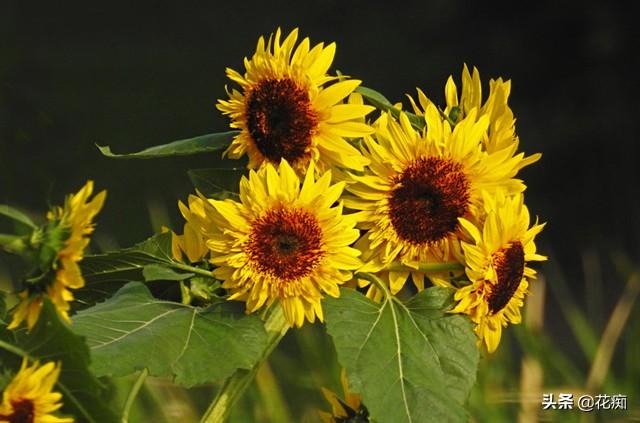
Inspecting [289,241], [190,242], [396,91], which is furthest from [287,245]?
[396,91]

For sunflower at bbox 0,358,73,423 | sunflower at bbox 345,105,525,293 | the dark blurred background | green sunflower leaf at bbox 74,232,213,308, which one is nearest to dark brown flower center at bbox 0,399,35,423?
sunflower at bbox 0,358,73,423

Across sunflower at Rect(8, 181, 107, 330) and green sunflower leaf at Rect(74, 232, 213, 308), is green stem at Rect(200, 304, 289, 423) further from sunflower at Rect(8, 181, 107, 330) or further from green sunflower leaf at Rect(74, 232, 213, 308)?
sunflower at Rect(8, 181, 107, 330)

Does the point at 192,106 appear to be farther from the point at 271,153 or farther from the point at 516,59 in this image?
the point at 271,153

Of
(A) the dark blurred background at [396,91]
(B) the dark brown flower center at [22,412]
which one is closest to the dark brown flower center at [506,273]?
(B) the dark brown flower center at [22,412]

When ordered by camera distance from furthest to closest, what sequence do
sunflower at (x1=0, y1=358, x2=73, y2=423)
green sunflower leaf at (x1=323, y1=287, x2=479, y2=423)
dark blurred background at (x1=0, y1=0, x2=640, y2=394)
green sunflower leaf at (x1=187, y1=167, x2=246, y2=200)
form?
dark blurred background at (x1=0, y1=0, x2=640, y2=394) < green sunflower leaf at (x1=187, y1=167, x2=246, y2=200) < green sunflower leaf at (x1=323, y1=287, x2=479, y2=423) < sunflower at (x1=0, y1=358, x2=73, y2=423)

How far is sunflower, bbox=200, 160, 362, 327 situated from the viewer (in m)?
0.80

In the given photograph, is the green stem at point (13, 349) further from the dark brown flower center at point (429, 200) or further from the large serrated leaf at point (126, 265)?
the dark brown flower center at point (429, 200)

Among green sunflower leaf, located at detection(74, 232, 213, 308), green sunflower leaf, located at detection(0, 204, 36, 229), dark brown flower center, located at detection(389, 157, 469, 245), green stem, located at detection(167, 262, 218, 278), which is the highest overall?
dark brown flower center, located at detection(389, 157, 469, 245)

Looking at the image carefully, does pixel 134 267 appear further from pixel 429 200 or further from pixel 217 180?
pixel 429 200

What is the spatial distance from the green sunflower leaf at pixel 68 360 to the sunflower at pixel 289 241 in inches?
4.6

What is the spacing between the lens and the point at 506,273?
2.76 feet

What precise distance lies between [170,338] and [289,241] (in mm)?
97

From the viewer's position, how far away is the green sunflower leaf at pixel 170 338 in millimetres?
778

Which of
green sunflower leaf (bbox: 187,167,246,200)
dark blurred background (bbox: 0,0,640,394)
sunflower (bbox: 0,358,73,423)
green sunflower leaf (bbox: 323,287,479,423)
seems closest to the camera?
sunflower (bbox: 0,358,73,423)
